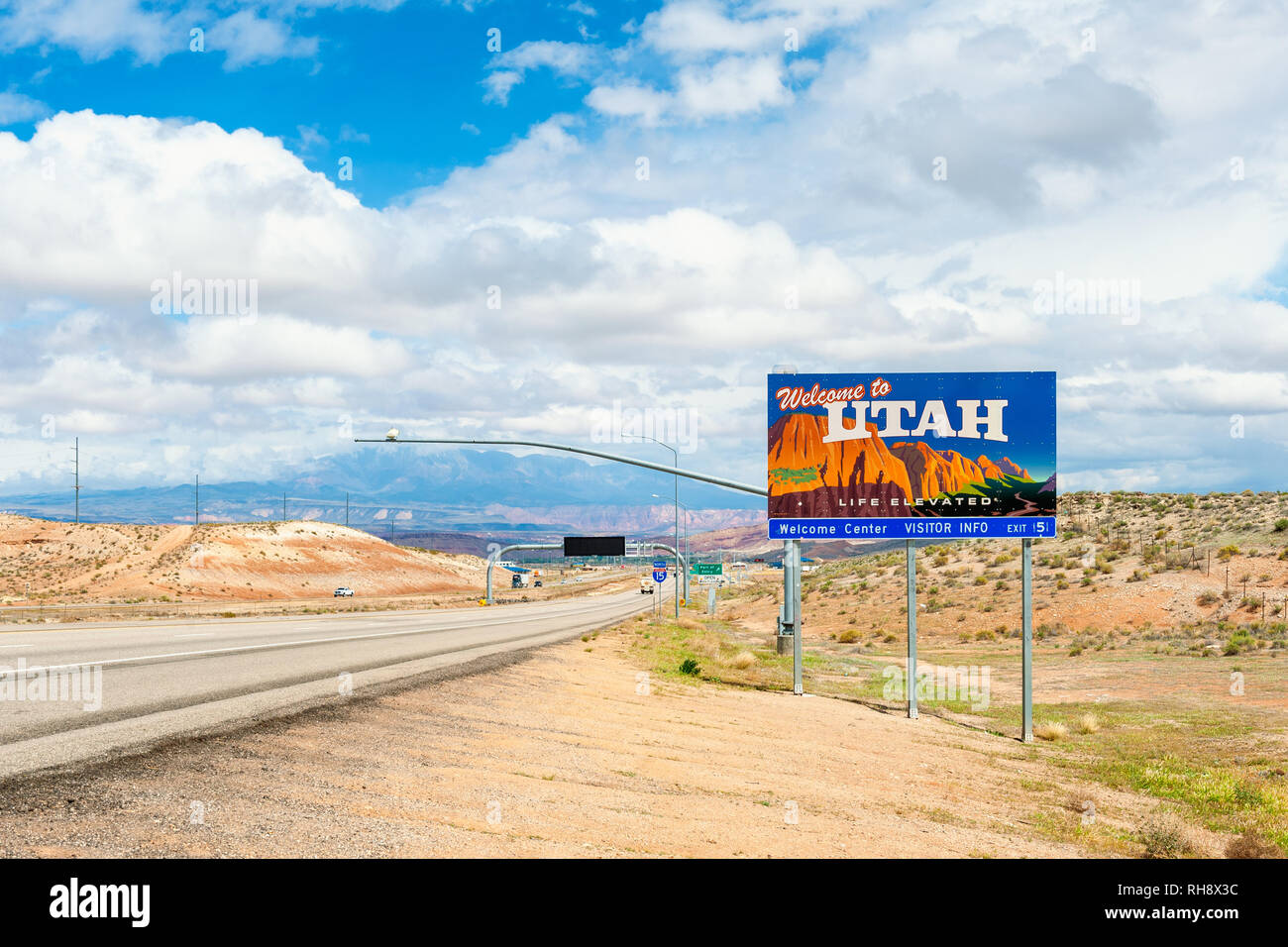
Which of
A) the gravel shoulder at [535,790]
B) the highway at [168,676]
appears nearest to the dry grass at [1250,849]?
the gravel shoulder at [535,790]

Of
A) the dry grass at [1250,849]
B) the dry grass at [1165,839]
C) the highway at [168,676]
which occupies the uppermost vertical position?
the highway at [168,676]

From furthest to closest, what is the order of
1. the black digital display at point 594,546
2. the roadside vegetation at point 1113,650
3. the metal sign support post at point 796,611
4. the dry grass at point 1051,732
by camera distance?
the black digital display at point 594,546 < the metal sign support post at point 796,611 < the dry grass at point 1051,732 < the roadside vegetation at point 1113,650

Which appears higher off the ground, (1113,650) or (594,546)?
(594,546)

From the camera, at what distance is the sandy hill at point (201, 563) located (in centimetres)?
8738

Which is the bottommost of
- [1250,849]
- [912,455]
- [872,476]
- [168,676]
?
[1250,849]

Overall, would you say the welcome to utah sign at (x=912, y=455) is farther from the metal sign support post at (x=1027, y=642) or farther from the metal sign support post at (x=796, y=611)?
the metal sign support post at (x=796, y=611)

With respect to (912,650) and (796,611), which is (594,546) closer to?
(796,611)

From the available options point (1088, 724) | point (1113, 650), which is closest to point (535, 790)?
point (1088, 724)

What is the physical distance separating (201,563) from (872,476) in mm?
94410

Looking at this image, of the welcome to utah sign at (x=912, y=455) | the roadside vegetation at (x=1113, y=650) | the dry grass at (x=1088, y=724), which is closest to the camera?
the roadside vegetation at (x=1113, y=650)

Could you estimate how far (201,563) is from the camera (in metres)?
97.6

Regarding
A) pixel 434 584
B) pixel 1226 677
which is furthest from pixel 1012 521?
pixel 434 584

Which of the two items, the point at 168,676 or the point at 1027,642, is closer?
the point at 168,676

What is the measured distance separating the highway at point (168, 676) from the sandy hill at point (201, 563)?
55860mm
